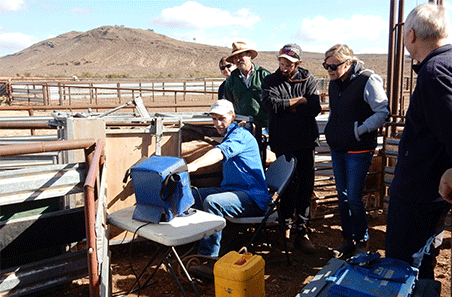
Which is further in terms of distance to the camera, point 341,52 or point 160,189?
point 341,52

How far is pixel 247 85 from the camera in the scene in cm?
485

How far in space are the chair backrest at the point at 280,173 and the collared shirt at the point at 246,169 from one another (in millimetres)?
175

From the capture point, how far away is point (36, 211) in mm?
3297

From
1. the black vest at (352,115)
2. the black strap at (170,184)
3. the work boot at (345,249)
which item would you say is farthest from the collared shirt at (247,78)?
the black strap at (170,184)

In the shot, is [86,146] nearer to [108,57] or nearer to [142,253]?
[142,253]

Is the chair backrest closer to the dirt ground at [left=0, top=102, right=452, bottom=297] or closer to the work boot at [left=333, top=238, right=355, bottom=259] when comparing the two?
the dirt ground at [left=0, top=102, right=452, bottom=297]

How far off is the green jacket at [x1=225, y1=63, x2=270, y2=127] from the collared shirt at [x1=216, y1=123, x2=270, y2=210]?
3.57ft

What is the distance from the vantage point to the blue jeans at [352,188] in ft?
12.3

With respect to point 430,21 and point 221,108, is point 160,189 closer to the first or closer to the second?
point 221,108

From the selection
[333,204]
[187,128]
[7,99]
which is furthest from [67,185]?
[7,99]

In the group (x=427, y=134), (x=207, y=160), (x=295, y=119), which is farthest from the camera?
(x=295, y=119)

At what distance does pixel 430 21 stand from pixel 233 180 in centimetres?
215

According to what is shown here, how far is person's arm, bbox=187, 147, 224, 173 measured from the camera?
3.26 metres

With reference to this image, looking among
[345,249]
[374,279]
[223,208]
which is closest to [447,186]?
[374,279]
